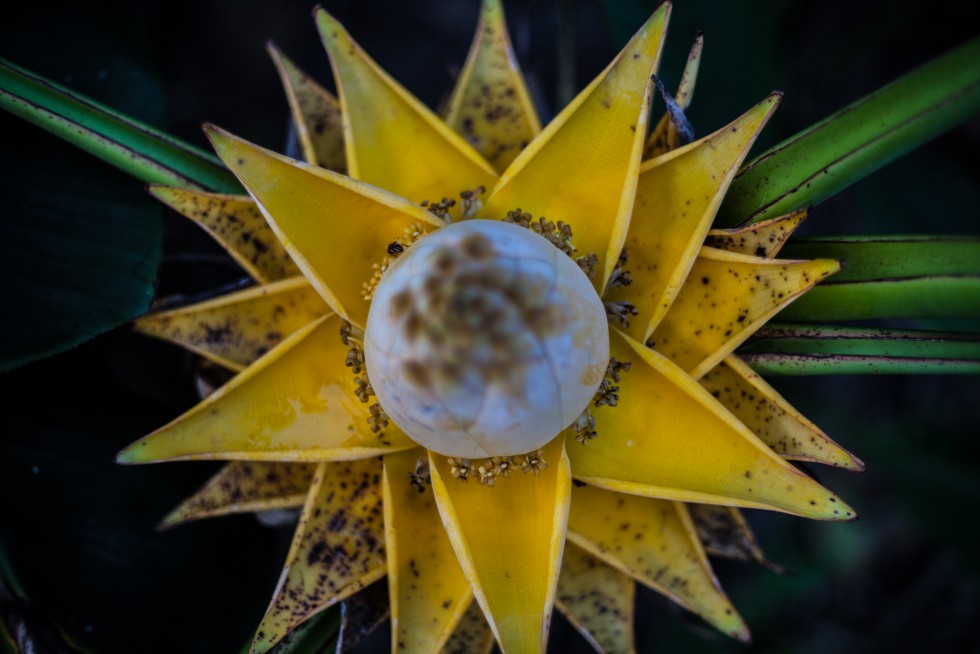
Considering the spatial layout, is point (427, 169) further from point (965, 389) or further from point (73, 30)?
point (965, 389)

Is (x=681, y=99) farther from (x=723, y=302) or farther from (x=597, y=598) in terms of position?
(x=597, y=598)

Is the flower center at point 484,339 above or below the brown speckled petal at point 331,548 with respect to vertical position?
above

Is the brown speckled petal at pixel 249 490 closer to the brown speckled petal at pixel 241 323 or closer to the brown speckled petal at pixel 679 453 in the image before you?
the brown speckled petal at pixel 241 323

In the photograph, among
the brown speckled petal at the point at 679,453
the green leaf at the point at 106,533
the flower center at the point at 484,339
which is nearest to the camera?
the flower center at the point at 484,339

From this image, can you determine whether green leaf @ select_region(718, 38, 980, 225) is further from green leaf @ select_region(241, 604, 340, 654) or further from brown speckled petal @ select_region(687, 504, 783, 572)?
green leaf @ select_region(241, 604, 340, 654)

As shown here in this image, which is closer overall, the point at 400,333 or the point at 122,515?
the point at 400,333

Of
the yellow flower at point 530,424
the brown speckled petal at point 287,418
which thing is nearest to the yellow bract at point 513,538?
the yellow flower at point 530,424

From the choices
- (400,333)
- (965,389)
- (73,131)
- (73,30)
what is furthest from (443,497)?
(965,389)
